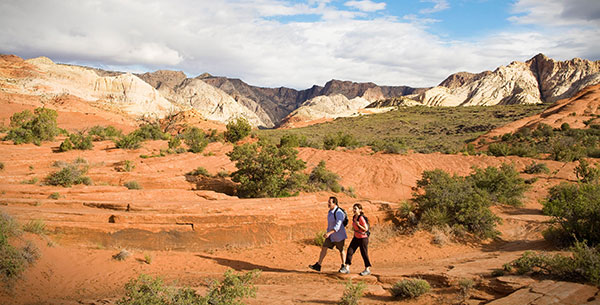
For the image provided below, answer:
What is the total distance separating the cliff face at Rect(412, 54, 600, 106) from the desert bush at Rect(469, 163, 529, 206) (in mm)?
68520

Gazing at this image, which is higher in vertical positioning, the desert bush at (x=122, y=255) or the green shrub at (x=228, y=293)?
the green shrub at (x=228, y=293)

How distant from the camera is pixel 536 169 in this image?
1923 cm

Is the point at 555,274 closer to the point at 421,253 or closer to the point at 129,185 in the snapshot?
the point at 421,253

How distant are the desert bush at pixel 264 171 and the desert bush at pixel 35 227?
24.6ft

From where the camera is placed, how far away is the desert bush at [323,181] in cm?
1675

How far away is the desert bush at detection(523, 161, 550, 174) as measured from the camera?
1894 centimetres

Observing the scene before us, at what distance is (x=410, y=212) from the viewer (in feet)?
36.8

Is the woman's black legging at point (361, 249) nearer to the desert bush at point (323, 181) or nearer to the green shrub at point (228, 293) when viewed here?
the green shrub at point (228, 293)

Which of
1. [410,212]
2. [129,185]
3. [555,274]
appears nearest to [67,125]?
[129,185]

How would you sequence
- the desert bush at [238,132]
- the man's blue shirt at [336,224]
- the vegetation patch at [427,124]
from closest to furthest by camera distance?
the man's blue shirt at [336,224] → the desert bush at [238,132] → the vegetation patch at [427,124]

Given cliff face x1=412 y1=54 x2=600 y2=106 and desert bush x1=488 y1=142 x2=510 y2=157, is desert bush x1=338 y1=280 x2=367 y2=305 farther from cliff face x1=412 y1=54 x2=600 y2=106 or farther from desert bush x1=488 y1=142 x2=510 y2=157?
cliff face x1=412 y1=54 x2=600 y2=106

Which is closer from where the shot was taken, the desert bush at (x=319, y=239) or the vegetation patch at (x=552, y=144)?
the desert bush at (x=319, y=239)

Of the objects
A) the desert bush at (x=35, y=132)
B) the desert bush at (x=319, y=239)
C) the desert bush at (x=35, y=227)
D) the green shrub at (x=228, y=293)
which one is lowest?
the desert bush at (x=319, y=239)

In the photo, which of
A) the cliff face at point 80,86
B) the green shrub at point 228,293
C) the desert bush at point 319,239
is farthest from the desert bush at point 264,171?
the cliff face at point 80,86
